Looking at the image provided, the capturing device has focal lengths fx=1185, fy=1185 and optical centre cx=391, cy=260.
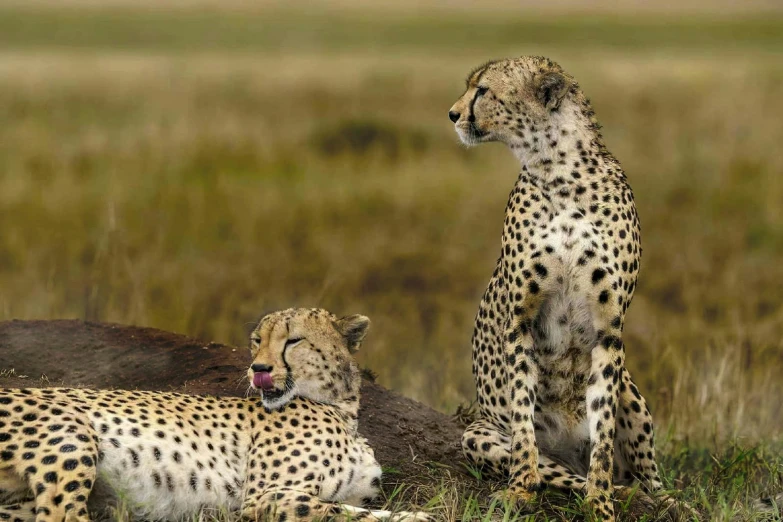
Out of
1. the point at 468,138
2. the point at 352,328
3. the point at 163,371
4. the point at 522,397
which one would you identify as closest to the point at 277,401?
the point at 352,328

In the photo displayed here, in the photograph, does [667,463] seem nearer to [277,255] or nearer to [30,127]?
[277,255]

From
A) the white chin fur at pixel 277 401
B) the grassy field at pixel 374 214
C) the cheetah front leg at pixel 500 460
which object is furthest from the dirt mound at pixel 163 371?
the grassy field at pixel 374 214

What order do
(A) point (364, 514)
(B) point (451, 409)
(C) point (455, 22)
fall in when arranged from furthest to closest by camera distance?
(C) point (455, 22) → (B) point (451, 409) → (A) point (364, 514)

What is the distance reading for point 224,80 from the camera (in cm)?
1769

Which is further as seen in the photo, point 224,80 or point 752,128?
point 224,80

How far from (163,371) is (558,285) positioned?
1.60m

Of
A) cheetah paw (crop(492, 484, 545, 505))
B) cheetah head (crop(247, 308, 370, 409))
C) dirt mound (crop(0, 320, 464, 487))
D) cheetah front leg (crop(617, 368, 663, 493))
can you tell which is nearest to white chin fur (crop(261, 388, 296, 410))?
cheetah head (crop(247, 308, 370, 409))

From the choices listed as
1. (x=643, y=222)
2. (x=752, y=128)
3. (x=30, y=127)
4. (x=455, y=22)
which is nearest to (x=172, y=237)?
(x=643, y=222)

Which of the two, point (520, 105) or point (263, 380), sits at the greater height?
point (520, 105)

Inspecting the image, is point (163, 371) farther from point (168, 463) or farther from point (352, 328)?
point (168, 463)

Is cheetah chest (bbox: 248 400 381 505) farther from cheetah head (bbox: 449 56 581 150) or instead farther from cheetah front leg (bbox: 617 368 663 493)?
cheetah head (bbox: 449 56 581 150)

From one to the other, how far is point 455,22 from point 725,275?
46.3 m

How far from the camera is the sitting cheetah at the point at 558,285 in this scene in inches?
147

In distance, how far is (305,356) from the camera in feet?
12.3
